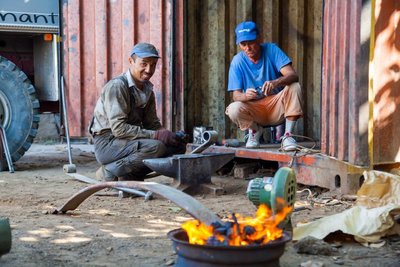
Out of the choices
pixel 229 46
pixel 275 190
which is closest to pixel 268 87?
pixel 229 46

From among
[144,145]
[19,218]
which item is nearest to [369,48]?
[144,145]

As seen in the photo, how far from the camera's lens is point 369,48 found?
520 cm

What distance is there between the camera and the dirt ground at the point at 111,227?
A: 350cm

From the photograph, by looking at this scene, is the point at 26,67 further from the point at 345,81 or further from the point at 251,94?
the point at 345,81

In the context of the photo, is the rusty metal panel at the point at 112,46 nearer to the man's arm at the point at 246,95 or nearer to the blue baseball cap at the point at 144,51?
the man's arm at the point at 246,95

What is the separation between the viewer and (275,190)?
10.8ft

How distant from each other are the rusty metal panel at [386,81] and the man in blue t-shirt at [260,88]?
3.82 ft

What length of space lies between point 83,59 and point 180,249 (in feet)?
20.7

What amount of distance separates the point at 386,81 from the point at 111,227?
263 cm

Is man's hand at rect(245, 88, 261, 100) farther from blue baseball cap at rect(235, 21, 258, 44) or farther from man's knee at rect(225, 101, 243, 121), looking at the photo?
blue baseball cap at rect(235, 21, 258, 44)

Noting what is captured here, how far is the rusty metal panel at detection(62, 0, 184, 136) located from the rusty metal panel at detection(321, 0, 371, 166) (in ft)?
8.73

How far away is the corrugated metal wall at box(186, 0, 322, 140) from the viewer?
8.20 metres

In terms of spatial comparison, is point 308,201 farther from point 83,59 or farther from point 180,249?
point 83,59

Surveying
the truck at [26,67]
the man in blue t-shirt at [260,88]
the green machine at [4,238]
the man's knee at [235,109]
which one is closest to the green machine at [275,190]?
the green machine at [4,238]
